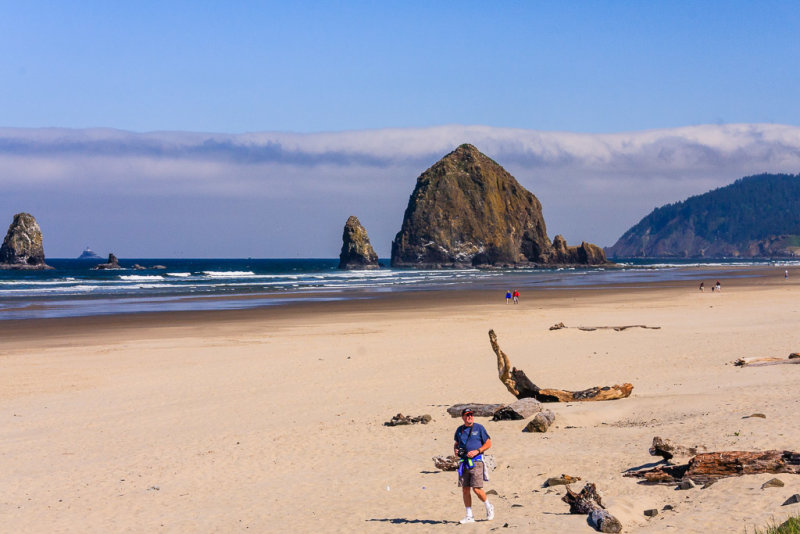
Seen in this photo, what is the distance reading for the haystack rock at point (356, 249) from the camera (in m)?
160

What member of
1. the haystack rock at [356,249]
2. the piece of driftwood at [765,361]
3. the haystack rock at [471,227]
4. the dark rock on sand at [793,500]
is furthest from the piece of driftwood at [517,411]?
the haystack rock at [471,227]

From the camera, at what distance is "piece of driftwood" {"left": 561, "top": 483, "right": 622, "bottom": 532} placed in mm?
7473

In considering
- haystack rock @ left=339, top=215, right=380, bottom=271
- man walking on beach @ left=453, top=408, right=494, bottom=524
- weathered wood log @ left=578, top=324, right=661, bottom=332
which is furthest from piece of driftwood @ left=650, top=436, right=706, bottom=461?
haystack rock @ left=339, top=215, right=380, bottom=271

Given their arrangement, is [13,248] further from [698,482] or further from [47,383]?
[698,482]

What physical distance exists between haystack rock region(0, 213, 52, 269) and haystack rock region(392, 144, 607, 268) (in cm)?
8028

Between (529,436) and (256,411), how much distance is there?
588 centimetres

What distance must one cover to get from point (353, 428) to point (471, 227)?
167m

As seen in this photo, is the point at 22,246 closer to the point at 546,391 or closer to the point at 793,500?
the point at 546,391

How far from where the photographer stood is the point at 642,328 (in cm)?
2625

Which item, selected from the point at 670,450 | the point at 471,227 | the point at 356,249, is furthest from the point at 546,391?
the point at 471,227

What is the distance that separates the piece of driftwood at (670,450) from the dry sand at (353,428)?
410mm

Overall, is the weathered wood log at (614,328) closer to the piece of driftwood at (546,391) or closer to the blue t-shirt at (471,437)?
the piece of driftwood at (546,391)

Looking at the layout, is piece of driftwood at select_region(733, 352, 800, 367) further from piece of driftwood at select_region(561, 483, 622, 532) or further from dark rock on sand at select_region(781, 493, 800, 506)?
piece of driftwood at select_region(561, 483, 622, 532)

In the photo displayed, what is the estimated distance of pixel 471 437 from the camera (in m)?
8.29
